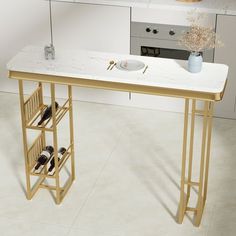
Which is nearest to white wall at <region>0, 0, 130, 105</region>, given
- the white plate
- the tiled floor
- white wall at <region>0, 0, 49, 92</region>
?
white wall at <region>0, 0, 49, 92</region>

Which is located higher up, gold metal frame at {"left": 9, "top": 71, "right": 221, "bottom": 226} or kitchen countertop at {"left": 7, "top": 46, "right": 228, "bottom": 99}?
kitchen countertop at {"left": 7, "top": 46, "right": 228, "bottom": 99}

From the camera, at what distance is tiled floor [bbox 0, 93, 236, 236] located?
4.92m

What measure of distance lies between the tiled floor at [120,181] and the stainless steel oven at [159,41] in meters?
0.64

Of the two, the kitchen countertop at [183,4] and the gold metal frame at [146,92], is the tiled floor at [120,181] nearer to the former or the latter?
the gold metal frame at [146,92]

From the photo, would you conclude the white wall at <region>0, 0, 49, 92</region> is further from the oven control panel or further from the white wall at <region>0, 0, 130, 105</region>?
the oven control panel

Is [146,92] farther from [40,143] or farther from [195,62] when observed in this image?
[40,143]

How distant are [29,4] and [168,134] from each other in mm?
1891

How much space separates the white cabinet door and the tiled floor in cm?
12

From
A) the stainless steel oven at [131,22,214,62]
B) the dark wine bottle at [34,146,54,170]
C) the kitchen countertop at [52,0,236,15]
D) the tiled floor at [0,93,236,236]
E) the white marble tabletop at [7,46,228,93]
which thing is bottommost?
the tiled floor at [0,93,236,236]

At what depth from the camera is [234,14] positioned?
5906 millimetres

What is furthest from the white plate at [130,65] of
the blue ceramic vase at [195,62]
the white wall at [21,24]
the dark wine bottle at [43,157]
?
the white wall at [21,24]

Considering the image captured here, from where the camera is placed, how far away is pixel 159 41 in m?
6.19

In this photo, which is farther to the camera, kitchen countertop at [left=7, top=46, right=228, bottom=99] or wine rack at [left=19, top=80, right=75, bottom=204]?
wine rack at [left=19, top=80, right=75, bottom=204]

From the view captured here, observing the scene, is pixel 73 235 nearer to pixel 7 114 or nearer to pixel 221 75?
pixel 221 75
